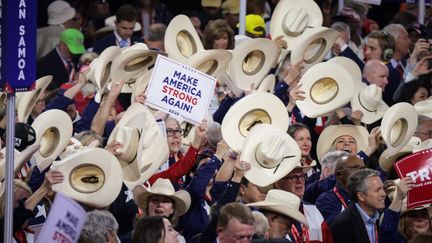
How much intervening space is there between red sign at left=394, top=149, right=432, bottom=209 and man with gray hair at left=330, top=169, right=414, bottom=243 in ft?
0.23

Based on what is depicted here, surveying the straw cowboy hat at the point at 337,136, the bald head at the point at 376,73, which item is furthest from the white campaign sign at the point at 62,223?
the bald head at the point at 376,73

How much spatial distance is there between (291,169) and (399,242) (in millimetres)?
999

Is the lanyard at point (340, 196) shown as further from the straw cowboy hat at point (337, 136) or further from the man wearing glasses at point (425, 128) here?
the man wearing glasses at point (425, 128)

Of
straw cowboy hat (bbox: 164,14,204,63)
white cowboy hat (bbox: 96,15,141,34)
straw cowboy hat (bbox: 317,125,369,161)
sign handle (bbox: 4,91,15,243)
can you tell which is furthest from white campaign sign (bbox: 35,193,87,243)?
white cowboy hat (bbox: 96,15,141,34)

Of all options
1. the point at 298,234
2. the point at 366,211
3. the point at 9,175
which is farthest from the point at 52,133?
the point at 366,211

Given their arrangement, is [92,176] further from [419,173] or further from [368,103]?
[368,103]

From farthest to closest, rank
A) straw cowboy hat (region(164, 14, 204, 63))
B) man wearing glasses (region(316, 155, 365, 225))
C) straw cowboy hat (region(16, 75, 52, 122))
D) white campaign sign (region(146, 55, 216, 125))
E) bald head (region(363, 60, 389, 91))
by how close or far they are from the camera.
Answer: bald head (region(363, 60, 389, 91)) → straw cowboy hat (region(164, 14, 204, 63)) → straw cowboy hat (region(16, 75, 52, 122)) → man wearing glasses (region(316, 155, 365, 225)) → white campaign sign (region(146, 55, 216, 125))

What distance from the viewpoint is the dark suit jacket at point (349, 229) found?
11.1 meters

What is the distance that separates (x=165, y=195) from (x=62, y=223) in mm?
1992

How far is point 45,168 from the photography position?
10922 mm

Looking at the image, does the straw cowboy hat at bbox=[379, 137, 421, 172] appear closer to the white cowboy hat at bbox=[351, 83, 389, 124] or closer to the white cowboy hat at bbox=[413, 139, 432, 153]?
the white cowboy hat at bbox=[413, 139, 432, 153]

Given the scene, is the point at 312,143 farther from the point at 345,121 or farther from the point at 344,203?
the point at 344,203

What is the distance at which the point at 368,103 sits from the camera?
13297 mm

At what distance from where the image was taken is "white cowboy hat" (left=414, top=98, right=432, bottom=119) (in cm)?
1347
